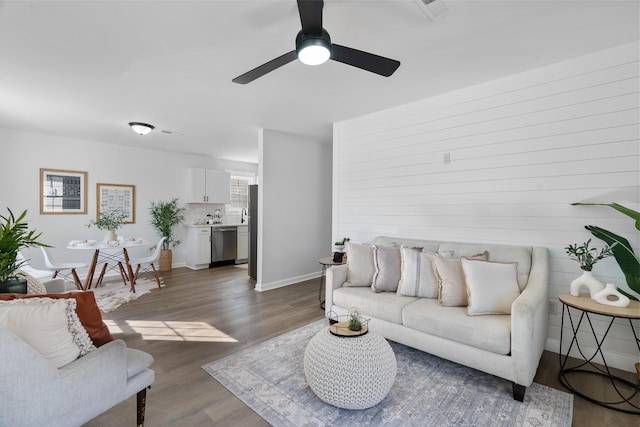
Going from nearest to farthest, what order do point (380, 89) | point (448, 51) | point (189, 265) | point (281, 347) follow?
point (448, 51)
point (281, 347)
point (380, 89)
point (189, 265)

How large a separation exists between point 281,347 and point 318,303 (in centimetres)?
134

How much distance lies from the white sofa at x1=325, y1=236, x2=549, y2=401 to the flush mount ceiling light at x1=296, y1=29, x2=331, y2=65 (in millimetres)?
2054

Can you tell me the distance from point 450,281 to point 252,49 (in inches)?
100

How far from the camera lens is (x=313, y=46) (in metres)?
1.72

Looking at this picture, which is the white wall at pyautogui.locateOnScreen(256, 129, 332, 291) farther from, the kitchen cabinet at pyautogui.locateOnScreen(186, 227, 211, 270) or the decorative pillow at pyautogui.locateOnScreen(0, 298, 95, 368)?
the decorative pillow at pyautogui.locateOnScreen(0, 298, 95, 368)

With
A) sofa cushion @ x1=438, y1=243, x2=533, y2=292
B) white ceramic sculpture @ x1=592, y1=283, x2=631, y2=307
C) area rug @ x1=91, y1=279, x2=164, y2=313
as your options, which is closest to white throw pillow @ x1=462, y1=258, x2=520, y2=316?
sofa cushion @ x1=438, y1=243, x2=533, y2=292

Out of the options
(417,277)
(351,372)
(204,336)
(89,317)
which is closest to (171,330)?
(204,336)

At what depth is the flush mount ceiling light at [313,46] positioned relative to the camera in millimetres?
1710

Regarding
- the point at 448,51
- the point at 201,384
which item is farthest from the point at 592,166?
the point at 201,384

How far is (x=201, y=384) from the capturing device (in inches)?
86.1

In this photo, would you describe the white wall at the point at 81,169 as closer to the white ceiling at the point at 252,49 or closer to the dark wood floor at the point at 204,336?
the white ceiling at the point at 252,49

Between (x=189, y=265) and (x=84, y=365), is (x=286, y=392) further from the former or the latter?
(x=189, y=265)

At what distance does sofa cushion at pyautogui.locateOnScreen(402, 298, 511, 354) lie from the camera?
2031mm

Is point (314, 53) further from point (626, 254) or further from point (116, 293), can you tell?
point (116, 293)
